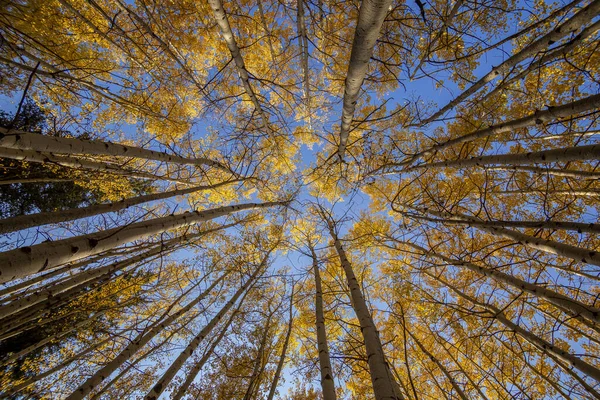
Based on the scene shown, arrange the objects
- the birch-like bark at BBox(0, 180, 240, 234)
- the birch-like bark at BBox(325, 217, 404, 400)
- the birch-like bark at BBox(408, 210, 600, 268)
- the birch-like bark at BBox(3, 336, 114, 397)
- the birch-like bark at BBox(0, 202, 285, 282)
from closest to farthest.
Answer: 1. the birch-like bark at BBox(0, 202, 285, 282)
2. the birch-like bark at BBox(325, 217, 404, 400)
3. the birch-like bark at BBox(408, 210, 600, 268)
4. the birch-like bark at BBox(0, 180, 240, 234)
5. the birch-like bark at BBox(3, 336, 114, 397)

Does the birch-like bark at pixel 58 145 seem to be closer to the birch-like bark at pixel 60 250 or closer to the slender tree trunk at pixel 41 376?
the birch-like bark at pixel 60 250

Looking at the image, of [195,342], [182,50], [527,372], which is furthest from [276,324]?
[182,50]

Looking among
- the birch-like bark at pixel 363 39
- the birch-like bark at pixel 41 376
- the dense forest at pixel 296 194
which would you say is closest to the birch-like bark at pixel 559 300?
the dense forest at pixel 296 194

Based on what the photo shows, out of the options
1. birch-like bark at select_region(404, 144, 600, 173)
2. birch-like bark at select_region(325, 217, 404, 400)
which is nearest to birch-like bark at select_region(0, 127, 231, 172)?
birch-like bark at select_region(325, 217, 404, 400)

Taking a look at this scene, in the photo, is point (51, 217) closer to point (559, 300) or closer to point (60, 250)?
point (60, 250)

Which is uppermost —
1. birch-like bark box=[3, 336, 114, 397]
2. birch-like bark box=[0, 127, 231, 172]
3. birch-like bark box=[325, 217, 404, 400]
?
birch-like bark box=[0, 127, 231, 172]

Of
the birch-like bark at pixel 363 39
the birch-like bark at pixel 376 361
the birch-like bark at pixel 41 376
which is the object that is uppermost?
the birch-like bark at pixel 363 39

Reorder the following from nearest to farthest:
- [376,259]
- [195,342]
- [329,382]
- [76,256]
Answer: [76,256] < [329,382] < [195,342] < [376,259]

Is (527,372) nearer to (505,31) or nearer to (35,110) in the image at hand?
(505,31)

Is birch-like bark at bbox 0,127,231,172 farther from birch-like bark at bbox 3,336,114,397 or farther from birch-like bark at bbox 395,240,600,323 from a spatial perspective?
birch-like bark at bbox 395,240,600,323

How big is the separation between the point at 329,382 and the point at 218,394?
5555mm

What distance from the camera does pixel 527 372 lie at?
23.0 ft

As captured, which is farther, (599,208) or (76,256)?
(599,208)

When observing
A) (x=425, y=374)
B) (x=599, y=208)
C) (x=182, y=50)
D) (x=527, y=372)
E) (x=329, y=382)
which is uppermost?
(x=182, y=50)
